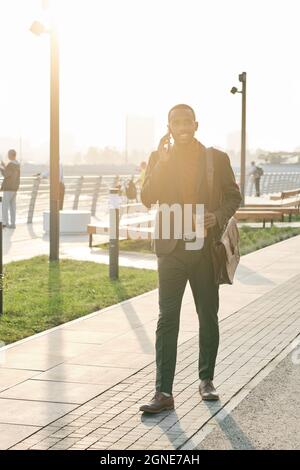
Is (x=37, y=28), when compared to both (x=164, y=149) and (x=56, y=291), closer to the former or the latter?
(x=56, y=291)

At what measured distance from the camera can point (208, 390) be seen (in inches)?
244

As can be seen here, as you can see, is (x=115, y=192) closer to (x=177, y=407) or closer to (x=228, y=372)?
(x=228, y=372)

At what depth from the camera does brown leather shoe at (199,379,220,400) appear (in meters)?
6.16

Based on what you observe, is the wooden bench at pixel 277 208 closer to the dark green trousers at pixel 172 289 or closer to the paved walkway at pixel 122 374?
the paved walkway at pixel 122 374

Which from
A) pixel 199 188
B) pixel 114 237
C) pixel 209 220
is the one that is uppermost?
pixel 199 188

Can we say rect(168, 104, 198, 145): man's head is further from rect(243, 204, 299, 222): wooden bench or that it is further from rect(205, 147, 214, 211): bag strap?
rect(243, 204, 299, 222): wooden bench

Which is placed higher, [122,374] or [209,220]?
[209,220]

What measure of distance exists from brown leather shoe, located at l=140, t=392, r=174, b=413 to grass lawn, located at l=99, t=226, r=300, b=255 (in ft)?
35.3

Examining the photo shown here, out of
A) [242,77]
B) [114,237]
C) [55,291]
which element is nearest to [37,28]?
[114,237]

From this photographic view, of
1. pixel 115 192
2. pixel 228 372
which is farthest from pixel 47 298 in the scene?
pixel 228 372

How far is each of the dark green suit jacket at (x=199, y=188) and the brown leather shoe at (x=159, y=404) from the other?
2.77 ft

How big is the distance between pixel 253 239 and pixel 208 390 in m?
13.2

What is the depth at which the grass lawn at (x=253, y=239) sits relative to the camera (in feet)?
56.6
